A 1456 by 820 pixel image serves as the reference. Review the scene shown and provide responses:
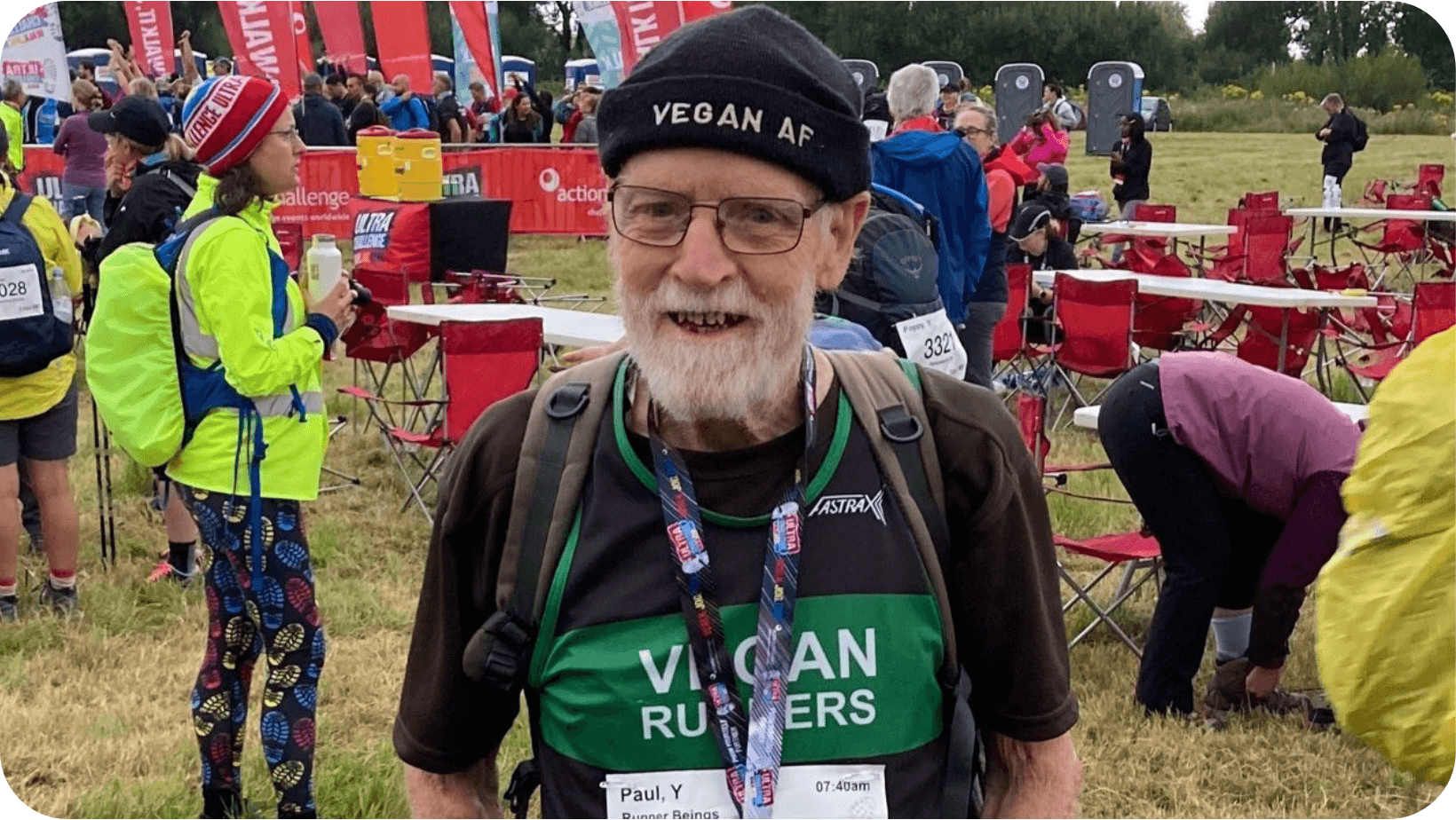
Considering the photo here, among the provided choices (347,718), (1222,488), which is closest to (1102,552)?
(1222,488)

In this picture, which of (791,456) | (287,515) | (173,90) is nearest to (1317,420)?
(287,515)

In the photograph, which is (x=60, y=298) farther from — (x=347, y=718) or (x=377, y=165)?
(x=377, y=165)

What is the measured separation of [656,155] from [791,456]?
1.24 ft

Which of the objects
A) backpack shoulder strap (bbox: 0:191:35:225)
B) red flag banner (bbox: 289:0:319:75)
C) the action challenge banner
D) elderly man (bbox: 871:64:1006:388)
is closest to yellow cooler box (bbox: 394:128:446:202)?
the action challenge banner

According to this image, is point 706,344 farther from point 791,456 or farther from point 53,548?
point 53,548

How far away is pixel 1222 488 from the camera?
4.93m

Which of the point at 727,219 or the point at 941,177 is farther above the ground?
the point at 727,219

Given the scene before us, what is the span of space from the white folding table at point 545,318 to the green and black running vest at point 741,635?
18.8 ft

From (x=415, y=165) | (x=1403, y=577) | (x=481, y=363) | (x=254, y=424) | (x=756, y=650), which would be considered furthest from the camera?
(x=415, y=165)

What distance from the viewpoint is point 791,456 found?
5.78 feet

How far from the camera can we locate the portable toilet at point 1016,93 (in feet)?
114

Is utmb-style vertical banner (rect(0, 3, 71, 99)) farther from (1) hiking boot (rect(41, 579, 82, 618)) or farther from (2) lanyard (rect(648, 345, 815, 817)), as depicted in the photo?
(2) lanyard (rect(648, 345, 815, 817))

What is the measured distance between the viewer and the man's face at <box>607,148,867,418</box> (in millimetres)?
1720

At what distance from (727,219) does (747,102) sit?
0.13 m
